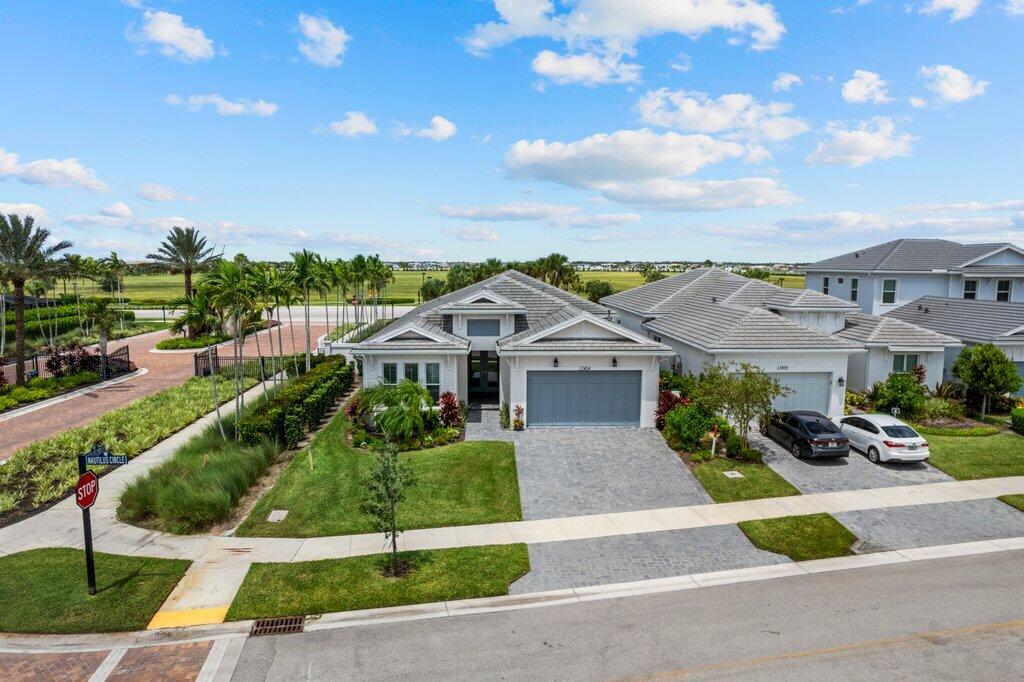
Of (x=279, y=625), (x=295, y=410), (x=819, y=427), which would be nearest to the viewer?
(x=279, y=625)

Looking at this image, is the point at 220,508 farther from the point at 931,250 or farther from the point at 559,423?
the point at 931,250

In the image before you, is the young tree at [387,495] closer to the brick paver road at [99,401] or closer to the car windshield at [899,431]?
the brick paver road at [99,401]

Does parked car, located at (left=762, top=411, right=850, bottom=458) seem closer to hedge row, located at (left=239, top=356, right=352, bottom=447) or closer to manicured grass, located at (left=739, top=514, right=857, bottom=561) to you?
manicured grass, located at (left=739, top=514, right=857, bottom=561)

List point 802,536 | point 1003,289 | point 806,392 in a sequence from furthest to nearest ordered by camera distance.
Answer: point 1003,289 < point 806,392 < point 802,536

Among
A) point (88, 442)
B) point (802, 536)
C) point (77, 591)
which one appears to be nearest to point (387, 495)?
point (77, 591)

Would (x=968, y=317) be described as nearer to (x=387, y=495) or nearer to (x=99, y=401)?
(x=387, y=495)

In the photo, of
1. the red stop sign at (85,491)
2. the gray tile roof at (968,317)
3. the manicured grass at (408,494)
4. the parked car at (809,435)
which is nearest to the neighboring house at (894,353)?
the gray tile roof at (968,317)

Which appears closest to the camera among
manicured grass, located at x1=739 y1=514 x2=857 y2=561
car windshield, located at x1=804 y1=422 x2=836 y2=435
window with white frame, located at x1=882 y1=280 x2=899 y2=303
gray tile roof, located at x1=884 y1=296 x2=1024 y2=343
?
manicured grass, located at x1=739 y1=514 x2=857 y2=561

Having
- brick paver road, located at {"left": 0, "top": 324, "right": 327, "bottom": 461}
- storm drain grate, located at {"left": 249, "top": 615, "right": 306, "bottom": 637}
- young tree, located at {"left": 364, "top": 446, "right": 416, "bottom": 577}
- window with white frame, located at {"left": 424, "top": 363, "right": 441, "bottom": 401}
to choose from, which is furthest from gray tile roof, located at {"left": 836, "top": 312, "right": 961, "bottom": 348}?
brick paver road, located at {"left": 0, "top": 324, "right": 327, "bottom": 461}
